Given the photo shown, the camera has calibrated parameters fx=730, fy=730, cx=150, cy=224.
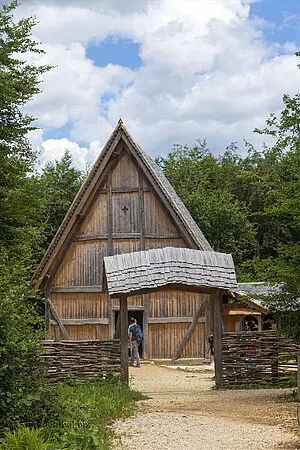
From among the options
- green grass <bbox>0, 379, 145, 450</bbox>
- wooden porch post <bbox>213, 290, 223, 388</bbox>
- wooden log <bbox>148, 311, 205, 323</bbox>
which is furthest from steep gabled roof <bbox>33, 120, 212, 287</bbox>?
green grass <bbox>0, 379, 145, 450</bbox>

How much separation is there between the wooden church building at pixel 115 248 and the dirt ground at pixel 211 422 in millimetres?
8141

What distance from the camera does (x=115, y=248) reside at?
27219 mm

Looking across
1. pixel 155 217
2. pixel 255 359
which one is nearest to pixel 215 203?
pixel 155 217

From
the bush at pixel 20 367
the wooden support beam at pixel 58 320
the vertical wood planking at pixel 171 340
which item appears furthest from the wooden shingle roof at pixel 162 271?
the wooden support beam at pixel 58 320

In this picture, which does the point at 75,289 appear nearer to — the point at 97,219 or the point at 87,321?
the point at 87,321

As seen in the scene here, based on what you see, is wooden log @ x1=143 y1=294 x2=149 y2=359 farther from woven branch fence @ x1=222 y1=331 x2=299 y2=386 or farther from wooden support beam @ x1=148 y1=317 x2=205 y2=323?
woven branch fence @ x1=222 y1=331 x2=299 y2=386

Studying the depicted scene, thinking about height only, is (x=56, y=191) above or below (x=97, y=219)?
above

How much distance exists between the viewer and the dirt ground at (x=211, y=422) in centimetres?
1014

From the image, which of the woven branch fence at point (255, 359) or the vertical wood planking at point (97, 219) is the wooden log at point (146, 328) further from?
the woven branch fence at point (255, 359)

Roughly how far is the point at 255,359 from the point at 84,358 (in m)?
4.33

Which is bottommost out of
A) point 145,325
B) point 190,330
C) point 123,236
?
point 190,330

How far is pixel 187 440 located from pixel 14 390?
8.36 ft

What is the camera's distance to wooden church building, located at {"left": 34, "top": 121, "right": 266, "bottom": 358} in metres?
26.4

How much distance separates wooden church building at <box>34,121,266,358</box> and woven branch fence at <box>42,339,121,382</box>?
8.66 metres
